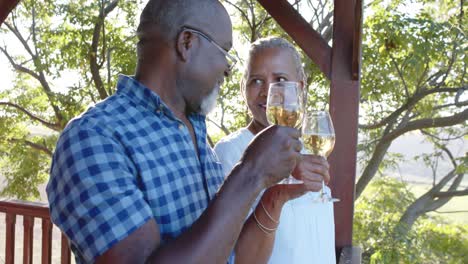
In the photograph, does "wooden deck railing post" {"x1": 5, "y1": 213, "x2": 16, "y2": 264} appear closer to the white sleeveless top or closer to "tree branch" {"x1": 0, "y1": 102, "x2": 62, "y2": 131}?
the white sleeveless top

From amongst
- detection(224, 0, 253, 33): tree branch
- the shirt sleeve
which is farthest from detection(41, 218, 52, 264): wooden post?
detection(224, 0, 253, 33): tree branch

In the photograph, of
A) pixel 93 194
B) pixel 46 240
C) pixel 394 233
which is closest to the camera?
pixel 93 194

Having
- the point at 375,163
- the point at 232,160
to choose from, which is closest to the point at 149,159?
the point at 232,160

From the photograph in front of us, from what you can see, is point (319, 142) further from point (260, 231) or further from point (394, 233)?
point (394, 233)

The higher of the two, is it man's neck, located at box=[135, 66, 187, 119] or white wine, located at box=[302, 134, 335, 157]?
man's neck, located at box=[135, 66, 187, 119]

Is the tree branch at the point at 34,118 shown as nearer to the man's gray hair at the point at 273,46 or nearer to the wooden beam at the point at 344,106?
the wooden beam at the point at 344,106

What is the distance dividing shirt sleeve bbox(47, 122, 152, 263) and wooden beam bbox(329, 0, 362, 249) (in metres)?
1.93

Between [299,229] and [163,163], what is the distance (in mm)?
689

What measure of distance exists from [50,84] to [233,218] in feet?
29.2

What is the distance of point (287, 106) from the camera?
4.12ft

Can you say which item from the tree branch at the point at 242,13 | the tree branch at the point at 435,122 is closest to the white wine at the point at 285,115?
the tree branch at the point at 242,13

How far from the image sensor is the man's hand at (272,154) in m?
1.04

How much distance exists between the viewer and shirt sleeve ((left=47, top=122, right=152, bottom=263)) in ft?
3.10

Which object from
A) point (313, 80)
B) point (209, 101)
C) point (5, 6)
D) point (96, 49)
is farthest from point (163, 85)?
point (96, 49)
